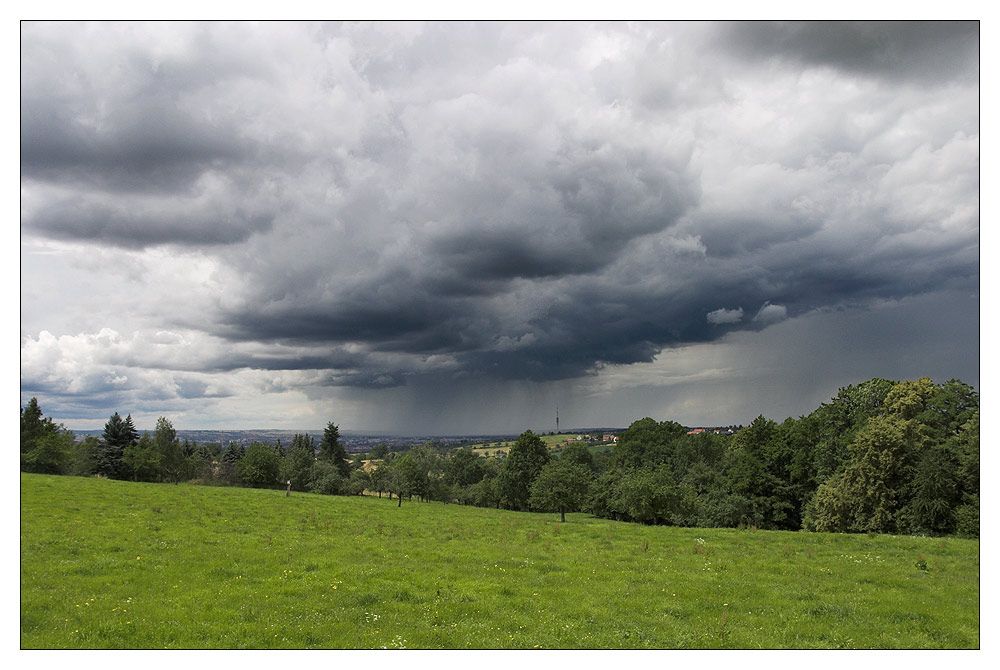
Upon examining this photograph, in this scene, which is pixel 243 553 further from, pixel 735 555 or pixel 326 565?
pixel 735 555

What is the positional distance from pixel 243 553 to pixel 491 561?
29.3ft

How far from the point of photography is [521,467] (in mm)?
70312

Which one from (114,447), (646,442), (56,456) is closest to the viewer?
(56,456)

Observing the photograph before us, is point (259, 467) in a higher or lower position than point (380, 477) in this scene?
higher

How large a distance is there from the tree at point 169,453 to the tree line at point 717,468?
0.68 feet

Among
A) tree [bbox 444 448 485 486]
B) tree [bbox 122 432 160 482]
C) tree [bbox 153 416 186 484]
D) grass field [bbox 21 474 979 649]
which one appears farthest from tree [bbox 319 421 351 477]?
grass field [bbox 21 474 979 649]

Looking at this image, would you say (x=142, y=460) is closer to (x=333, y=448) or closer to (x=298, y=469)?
(x=298, y=469)

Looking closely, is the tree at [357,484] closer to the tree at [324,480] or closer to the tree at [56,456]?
the tree at [324,480]

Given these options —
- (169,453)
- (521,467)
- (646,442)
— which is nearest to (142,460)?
(169,453)

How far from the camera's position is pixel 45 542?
17438mm

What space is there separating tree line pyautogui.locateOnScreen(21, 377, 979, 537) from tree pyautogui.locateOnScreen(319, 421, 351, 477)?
1.25 ft

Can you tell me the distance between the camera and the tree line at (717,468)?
33.0 meters

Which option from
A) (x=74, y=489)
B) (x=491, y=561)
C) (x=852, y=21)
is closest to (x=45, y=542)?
(x=491, y=561)

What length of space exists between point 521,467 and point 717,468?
2499 centimetres
